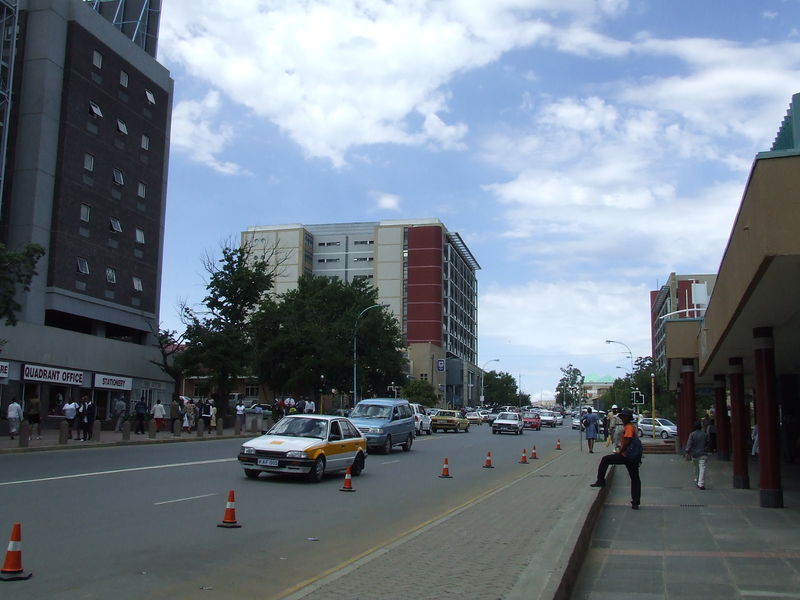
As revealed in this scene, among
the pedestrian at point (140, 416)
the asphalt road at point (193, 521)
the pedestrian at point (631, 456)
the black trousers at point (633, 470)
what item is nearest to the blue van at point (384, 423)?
the asphalt road at point (193, 521)

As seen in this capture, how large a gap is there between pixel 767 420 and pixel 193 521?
980 centimetres

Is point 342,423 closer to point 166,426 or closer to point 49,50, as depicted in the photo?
point 166,426

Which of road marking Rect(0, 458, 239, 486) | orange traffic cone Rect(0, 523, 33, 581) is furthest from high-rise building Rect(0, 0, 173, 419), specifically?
orange traffic cone Rect(0, 523, 33, 581)

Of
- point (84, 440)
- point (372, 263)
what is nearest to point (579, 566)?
point (84, 440)

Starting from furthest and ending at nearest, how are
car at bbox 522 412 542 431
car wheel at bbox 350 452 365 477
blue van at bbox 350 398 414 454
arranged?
car at bbox 522 412 542 431, blue van at bbox 350 398 414 454, car wheel at bbox 350 452 365 477

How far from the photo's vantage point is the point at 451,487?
59.2 feet

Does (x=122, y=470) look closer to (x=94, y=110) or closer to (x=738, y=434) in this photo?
(x=738, y=434)

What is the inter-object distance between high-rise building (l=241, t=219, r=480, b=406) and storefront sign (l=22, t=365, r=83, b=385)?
6551cm

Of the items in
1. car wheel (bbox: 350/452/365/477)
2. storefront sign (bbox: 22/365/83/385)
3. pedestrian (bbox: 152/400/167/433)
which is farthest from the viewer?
storefront sign (bbox: 22/365/83/385)

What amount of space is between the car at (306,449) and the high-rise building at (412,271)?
86.6 m

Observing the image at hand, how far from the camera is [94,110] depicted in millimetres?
45375

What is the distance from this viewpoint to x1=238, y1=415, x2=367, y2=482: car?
55.2ft

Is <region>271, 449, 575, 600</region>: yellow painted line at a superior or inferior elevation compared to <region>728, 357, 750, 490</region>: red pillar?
inferior

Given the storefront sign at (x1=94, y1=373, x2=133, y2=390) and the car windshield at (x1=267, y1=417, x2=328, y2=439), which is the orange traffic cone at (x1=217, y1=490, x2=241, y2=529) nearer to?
the car windshield at (x1=267, y1=417, x2=328, y2=439)
